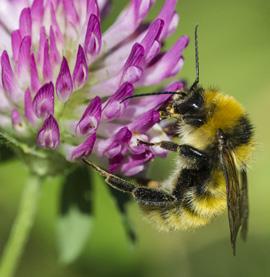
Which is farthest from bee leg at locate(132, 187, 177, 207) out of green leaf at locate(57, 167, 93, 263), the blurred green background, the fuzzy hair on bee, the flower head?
the blurred green background

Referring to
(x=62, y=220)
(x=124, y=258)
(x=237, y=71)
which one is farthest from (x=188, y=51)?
(x=62, y=220)

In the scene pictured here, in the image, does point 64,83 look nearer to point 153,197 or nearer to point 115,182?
point 115,182

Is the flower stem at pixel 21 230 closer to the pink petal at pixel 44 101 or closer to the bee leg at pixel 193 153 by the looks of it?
the pink petal at pixel 44 101

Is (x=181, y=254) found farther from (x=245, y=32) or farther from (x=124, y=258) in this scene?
(x=245, y=32)

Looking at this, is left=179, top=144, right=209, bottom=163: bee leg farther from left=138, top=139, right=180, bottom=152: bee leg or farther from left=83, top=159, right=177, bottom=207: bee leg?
left=83, top=159, right=177, bottom=207: bee leg

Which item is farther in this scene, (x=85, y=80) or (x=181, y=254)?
(x=181, y=254)

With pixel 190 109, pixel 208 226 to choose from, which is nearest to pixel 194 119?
pixel 190 109

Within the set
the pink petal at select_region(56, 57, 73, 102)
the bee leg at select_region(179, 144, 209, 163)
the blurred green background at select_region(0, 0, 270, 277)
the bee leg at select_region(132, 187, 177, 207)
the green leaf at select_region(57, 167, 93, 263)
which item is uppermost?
the pink petal at select_region(56, 57, 73, 102)
